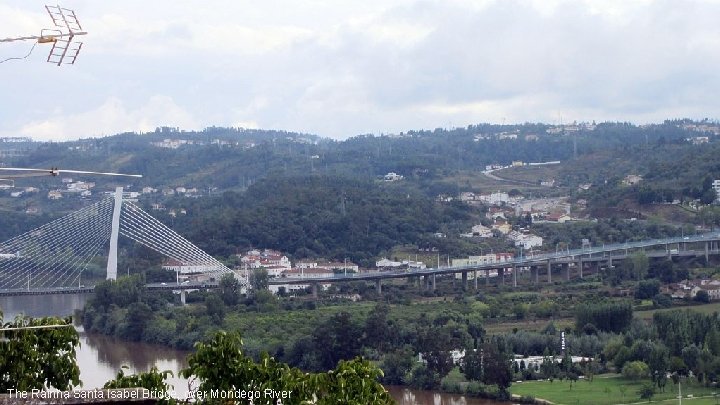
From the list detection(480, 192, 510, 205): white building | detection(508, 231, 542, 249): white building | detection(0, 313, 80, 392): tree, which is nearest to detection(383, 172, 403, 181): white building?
detection(480, 192, 510, 205): white building

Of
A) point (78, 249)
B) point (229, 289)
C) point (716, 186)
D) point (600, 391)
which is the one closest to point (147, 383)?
point (600, 391)

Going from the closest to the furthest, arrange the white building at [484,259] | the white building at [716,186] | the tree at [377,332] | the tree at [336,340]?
1. the tree at [336,340]
2. the tree at [377,332]
3. the white building at [484,259]
4. the white building at [716,186]

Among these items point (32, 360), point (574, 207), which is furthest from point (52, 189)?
point (32, 360)

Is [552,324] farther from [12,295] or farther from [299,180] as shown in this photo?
[299,180]

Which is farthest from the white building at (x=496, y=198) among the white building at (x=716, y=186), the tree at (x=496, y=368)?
the tree at (x=496, y=368)

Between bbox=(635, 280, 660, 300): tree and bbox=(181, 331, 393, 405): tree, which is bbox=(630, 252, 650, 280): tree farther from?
bbox=(181, 331, 393, 405): tree

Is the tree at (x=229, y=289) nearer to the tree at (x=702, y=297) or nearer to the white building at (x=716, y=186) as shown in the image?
the tree at (x=702, y=297)
